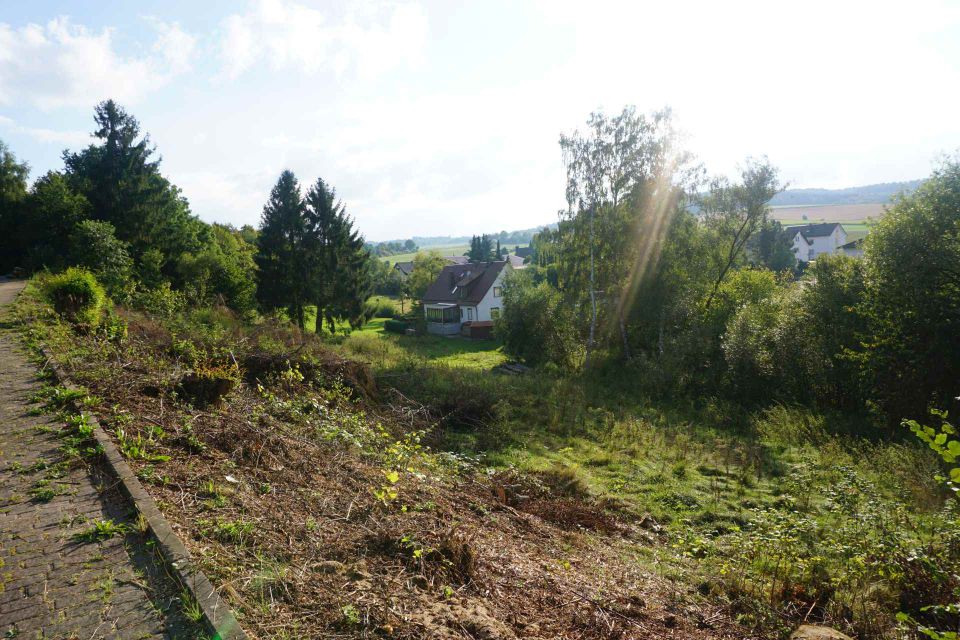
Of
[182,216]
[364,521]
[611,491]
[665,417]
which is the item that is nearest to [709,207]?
[665,417]

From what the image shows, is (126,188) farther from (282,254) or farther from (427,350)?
(427,350)

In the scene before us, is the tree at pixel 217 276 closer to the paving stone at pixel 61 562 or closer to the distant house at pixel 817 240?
the paving stone at pixel 61 562

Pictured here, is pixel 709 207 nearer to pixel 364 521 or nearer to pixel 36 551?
pixel 364 521

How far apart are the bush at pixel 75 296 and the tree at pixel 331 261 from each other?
21.4 meters

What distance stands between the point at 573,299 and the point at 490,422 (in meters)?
15.0

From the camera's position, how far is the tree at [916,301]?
11867mm

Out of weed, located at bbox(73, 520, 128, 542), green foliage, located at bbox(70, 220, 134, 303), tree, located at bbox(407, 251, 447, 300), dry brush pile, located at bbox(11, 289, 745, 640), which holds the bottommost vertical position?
dry brush pile, located at bbox(11, 289, 745, 640)

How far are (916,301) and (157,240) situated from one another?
102ft

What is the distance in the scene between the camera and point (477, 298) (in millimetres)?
48312

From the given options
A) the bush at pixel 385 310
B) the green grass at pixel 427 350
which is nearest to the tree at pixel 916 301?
the green grass at pixel 427 350

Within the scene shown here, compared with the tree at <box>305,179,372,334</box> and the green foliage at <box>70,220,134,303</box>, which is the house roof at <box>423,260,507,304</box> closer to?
the tree at <box>305,179,372,334</box>

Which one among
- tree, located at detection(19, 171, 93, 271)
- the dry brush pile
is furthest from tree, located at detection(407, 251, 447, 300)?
the dry brush pile

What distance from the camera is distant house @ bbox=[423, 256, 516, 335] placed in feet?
157

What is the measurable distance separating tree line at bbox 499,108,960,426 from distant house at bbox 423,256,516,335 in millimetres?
12740
